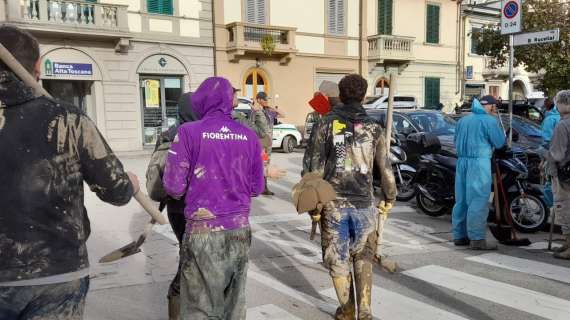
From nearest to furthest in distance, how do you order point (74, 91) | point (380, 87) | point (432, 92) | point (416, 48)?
point (74, 91)
point (380, 87)
point (416, 48)
point (432, 92)

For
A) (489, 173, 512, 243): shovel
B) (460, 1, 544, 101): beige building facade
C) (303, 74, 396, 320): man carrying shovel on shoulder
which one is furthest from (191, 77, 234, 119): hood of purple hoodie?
(460, 1, 544, 101): beige building facade

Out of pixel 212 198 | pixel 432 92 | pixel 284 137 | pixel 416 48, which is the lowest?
pixel 284 137

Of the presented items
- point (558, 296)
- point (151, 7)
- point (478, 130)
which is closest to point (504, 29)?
point (478, 130)

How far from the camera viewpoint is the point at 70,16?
57.6 ft

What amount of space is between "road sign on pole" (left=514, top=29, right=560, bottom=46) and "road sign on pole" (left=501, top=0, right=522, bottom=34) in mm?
300

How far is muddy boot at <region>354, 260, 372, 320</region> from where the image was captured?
12.8 feet

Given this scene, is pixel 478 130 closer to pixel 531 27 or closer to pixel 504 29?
pixel 504 29

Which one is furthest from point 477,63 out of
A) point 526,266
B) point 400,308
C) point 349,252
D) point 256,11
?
point 349,252

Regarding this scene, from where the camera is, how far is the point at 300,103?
81.3 ft

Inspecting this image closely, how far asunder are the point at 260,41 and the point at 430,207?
15783 millimetres

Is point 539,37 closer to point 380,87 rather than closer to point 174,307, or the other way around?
point 174,307

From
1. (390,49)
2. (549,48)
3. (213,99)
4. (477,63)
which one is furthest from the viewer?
(477,63)

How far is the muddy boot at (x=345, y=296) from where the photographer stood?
3.90m

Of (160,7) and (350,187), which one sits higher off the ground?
(160,7)
